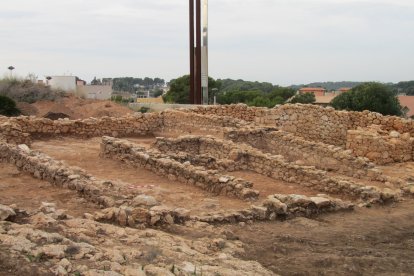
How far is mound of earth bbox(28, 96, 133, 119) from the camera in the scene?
24.5m

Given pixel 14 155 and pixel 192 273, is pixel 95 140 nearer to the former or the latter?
pixel 14 155

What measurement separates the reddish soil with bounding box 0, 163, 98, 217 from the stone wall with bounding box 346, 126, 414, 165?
901 centimetres

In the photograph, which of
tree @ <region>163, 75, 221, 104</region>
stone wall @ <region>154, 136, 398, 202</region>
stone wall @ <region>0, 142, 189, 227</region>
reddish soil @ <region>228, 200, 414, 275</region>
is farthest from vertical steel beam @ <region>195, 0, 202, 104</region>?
reddish soil @ <region>228, 200, 414, 275</region>

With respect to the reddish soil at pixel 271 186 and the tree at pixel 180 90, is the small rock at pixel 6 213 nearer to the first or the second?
the reddish soil at pixel 271 186

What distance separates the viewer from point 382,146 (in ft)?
46.9

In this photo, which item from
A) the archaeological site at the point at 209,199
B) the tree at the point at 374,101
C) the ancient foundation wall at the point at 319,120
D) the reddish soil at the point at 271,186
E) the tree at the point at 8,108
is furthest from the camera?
the tree at the point at 374,101

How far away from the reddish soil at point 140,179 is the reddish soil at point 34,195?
1101 mm

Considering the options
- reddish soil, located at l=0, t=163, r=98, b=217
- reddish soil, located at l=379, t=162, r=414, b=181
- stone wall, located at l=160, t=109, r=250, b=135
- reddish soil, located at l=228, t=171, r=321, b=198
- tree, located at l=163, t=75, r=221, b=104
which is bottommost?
reddish soil, located at l=379, t=162, r=414, b=181

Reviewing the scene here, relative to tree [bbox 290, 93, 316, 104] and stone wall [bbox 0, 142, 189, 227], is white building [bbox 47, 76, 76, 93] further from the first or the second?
stone wall [bbox 0, 142, 189, 227]

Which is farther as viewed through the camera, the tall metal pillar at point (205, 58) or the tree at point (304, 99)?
the tree at point (304, 99)

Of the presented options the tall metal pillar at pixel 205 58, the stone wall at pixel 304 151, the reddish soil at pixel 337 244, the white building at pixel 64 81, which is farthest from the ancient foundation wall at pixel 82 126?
the white building at pixel 64 81

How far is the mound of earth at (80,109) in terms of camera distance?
2452cm

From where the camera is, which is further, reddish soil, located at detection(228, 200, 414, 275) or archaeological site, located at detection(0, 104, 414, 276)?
reddish soil, located at detection(228, 200, 414, 275)

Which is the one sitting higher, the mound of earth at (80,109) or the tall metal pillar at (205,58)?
the tall metal pillar at (205,58)
